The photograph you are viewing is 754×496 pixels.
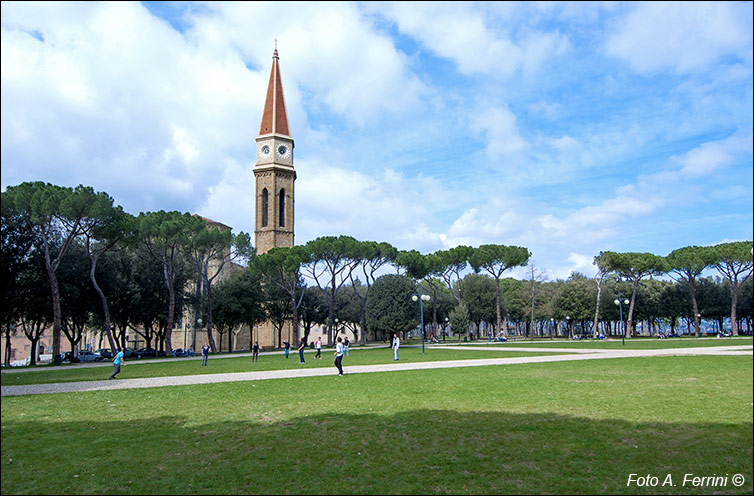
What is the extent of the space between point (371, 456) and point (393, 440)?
36.6 inches

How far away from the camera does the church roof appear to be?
70000 millimetres

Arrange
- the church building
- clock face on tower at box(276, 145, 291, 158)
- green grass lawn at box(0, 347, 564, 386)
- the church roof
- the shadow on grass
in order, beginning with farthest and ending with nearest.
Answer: the church roof, clock face on tower at box(276, 145, 291, 158), the church building, green grass lawn at box(0, 347, 564, 386), the shadow on grass

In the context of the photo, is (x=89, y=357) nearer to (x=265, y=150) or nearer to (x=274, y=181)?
(x=274, y=181)

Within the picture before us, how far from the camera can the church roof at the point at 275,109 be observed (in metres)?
70.0

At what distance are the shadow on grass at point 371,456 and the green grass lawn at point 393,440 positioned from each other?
0.08ft

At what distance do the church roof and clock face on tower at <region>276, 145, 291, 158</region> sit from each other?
2140 millimetres

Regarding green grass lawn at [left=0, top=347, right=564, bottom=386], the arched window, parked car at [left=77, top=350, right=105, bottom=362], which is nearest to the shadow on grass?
green grass lawn at [left=0, top=347, right=564, bottom=386]

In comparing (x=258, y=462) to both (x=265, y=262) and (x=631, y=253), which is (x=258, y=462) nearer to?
(x=265, y=262)

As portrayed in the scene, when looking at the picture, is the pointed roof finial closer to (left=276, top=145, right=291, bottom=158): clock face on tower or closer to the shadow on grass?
(left=276, top=145, right=291, bottom=158): clock face on tower

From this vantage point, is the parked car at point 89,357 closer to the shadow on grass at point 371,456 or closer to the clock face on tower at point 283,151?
the clock face on tower at point 283,151

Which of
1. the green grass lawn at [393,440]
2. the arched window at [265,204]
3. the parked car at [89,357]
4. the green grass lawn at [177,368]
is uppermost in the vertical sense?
the arched window at [265,204]

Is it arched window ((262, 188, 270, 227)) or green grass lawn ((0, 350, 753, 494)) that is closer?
green grass lawn ((0, 350, 753, 494))

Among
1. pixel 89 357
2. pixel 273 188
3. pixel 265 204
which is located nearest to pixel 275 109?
pixel 273 188

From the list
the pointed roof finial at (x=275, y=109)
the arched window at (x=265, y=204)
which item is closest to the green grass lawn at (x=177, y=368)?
the arched window at (x=265, y=204)
